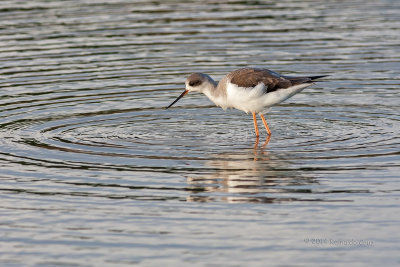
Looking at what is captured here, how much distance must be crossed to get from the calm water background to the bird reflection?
37mm

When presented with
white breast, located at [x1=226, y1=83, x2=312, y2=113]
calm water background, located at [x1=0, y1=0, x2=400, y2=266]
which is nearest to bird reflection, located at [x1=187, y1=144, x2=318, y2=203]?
calm water background, located at [x1=0, y1=0, x2=400, y2=266]

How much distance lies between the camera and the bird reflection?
11688 millimetres

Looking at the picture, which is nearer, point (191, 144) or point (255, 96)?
point (191, 144)

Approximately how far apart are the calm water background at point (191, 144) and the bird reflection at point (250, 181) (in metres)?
0.04

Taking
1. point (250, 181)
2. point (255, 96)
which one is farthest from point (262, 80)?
point (250, 181)

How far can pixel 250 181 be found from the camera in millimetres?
12406

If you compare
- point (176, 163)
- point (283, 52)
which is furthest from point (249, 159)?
point (283, 52)

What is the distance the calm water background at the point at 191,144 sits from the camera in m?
10.1

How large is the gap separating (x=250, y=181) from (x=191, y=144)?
2424mm

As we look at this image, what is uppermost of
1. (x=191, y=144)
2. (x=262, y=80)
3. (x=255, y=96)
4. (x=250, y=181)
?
(x=262, y=80)

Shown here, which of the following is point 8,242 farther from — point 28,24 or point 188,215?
point 28,24

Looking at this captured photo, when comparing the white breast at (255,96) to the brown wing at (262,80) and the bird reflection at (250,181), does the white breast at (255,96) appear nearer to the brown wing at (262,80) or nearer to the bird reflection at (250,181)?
the brown wing at (262,80)

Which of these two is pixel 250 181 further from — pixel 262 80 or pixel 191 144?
pixel 262 80

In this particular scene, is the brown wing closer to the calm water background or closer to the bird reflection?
the calm water background
